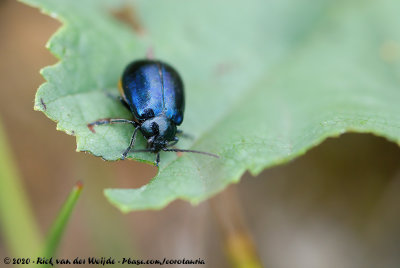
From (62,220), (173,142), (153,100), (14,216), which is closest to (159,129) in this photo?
(173,142)

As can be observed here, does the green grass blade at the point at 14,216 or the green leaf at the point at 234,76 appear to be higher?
the green leaf at the point at 234,76

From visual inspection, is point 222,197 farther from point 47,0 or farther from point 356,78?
point 47,0

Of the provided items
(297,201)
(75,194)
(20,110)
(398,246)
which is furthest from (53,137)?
(398,246)

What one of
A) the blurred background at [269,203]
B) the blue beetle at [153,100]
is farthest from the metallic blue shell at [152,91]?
the blurred background at [269,203]

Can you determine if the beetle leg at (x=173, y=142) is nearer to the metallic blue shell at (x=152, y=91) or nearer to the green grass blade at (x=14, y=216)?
the metallic blue shell at (x=152, y=91)

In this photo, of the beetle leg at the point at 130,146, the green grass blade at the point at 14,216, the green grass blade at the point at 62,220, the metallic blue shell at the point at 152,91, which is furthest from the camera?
the green grass blade at the point at 14,216

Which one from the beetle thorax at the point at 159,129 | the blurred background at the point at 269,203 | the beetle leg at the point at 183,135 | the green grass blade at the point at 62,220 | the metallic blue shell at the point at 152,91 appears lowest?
the blurred background at the point at 269,203

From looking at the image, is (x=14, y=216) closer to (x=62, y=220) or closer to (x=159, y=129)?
(x=62, y=220)
